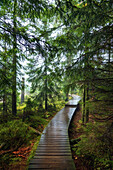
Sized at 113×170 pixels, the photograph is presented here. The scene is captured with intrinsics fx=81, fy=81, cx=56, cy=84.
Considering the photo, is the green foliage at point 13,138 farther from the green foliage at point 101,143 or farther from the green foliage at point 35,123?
the green foliage at point 101,143

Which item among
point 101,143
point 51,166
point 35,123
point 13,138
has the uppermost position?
point 101,143

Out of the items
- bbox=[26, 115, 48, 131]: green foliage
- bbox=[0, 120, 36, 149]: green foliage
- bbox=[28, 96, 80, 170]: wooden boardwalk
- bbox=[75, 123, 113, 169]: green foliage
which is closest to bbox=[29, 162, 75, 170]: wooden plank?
bbox=[28, 96, 80, 170]: wooden boardwalk

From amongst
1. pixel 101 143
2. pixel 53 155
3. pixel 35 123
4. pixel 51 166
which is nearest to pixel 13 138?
pixel 53 155

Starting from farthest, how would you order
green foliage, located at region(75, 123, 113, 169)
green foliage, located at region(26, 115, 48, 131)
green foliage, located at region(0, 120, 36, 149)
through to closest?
green foliage, located at region(26, 115, 48, 131)
green foliage, located at region(0, 120, 36, 149)
green foliage, located at region(75, 123, 113, 169)

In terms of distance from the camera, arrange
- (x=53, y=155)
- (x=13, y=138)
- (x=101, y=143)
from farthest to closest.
→ (x=13, y=138)
(x=53, y=155)
(x=101, y=143)

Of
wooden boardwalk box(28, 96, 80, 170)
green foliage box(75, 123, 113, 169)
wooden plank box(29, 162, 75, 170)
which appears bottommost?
wooden boardwalk box(28, 96, 80, 170)

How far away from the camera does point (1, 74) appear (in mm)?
4324

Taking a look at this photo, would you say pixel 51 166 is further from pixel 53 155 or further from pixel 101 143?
pixel 101 143

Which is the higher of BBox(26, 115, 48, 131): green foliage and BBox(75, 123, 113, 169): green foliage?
BBox(75, 123, 113, 169): green foliage

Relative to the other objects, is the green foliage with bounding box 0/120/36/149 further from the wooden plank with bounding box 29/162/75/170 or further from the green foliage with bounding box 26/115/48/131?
the wooden plank with bounding box 29/162/75/170

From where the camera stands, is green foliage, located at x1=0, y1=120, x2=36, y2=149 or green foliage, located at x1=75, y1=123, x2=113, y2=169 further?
green foliage, located at x1=0, y1=120, x2=36, y2=149

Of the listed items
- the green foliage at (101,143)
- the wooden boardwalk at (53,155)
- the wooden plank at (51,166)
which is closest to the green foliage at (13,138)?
the wooden boardwalk at (53,155)

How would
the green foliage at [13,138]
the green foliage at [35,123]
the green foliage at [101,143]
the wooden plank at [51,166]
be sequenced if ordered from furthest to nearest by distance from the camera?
the green foliage at [35,123], the green foliage at [13,138], the wooden plank at [51,166], the green foliage at [101,143]

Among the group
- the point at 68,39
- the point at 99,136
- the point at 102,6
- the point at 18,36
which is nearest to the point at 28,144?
the point at 99,136
